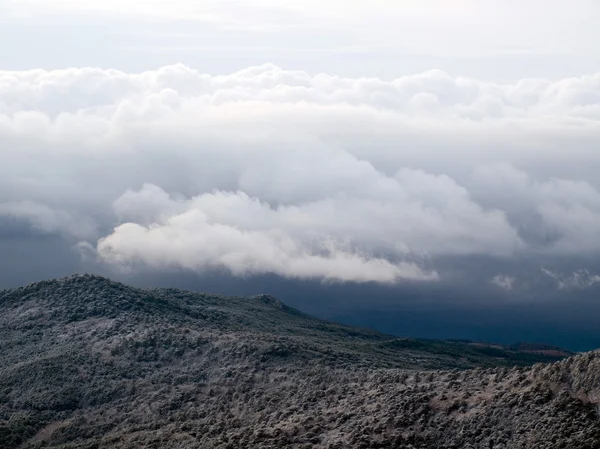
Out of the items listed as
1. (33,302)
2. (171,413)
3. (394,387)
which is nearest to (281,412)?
(394,387)

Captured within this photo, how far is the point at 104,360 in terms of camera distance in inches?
→ 4473

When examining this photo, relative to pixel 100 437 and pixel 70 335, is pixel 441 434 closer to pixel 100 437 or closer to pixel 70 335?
pixel 100 437

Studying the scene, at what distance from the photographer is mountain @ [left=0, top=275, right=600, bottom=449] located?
6506 centimetres

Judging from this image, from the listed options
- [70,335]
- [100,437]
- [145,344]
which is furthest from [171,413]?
[70,335]

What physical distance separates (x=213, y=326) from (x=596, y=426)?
8160cm

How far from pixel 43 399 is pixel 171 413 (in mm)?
18096

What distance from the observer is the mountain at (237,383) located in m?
65.1

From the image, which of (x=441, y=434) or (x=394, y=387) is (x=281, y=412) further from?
(x=441, y=434)

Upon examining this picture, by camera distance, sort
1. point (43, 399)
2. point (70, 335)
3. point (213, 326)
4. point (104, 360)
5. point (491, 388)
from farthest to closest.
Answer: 1. point (213, 326)
2. point (70, 335)
3. point (104, 360)
4. point (43, 399)
5. point (491, 388)

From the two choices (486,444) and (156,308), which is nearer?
(486,444)

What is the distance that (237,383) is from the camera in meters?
99.8

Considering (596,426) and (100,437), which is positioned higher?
(596,426)

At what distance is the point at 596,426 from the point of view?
192 feet

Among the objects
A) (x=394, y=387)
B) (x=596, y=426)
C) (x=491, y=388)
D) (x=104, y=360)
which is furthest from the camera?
(x=104, y=360)
